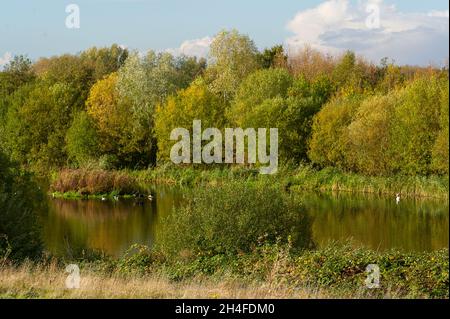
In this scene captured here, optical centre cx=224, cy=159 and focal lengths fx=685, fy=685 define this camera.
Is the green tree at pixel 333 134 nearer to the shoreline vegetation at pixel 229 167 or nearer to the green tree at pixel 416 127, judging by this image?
the shoreline vegetation at pixel 229 167

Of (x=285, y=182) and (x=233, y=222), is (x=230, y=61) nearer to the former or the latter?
(x=285, y=182)

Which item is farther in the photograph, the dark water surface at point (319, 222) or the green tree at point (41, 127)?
the green tree at point (41, 127)

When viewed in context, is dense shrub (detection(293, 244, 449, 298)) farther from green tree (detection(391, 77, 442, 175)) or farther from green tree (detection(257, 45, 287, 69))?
green tree (detection(257, 45, 287, 69))

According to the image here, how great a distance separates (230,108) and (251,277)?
2904 cm

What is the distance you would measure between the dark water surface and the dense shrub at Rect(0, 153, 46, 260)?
1.45m

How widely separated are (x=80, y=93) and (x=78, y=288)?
39588mm

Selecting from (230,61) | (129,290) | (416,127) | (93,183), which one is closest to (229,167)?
(230,61)

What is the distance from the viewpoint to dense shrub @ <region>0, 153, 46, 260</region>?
45.7 ft

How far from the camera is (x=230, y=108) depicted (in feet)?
129

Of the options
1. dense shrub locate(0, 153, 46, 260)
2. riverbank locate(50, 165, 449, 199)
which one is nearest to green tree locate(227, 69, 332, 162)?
riverbank locate(50, 165, 449, 199)

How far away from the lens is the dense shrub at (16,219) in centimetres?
1392

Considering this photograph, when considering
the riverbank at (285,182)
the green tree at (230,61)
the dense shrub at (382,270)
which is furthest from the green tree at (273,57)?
the dense shrub at (382,270)

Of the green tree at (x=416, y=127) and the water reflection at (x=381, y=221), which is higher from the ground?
the green tree at (x=416, y=127)

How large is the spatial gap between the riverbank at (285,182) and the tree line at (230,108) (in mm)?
797
